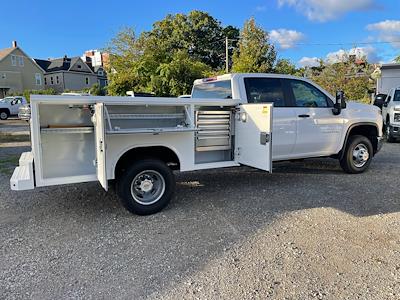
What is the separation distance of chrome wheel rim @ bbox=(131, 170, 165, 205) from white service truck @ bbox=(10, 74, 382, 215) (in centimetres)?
1

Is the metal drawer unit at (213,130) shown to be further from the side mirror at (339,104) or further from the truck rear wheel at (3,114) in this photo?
the truck rear wheel at (3,114)

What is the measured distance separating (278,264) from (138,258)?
144 cm

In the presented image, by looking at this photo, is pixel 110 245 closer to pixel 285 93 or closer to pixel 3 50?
pixel 285 93

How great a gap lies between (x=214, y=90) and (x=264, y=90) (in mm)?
941

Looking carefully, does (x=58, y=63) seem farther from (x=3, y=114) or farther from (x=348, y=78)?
(x=348, y=78)

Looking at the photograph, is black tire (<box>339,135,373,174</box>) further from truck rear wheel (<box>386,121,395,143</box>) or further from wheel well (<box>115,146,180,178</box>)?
truck rear wheel (<box>386,121,395,143</box>)

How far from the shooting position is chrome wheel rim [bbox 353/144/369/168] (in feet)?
23.6

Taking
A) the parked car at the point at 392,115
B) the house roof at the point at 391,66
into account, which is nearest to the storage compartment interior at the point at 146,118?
the parked car at the point at 392,115

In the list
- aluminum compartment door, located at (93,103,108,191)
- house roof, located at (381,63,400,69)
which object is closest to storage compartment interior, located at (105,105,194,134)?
aluminum compartment door, located at (93,103,108,191)

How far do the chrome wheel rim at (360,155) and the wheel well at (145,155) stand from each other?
4.03m

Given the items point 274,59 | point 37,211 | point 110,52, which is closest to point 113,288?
point 37,211

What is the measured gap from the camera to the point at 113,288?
311 cm

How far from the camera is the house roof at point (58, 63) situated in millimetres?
57334

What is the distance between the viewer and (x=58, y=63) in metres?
58.4
